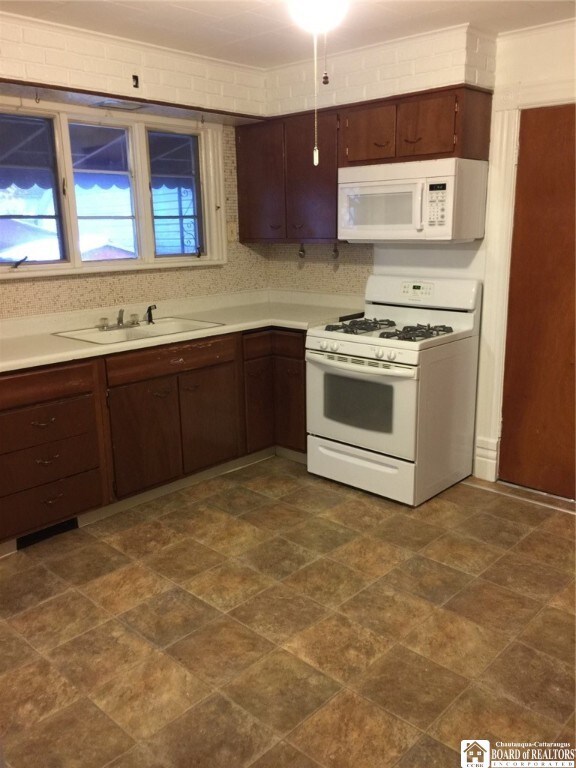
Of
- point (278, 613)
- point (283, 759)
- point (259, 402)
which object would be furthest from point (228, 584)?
point (259, 402)

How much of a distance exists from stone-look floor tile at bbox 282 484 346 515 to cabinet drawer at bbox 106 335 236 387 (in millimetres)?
859

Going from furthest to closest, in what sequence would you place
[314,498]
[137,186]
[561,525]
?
[137,186] → [314,498] → [561,525]

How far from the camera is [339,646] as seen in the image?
2.27m

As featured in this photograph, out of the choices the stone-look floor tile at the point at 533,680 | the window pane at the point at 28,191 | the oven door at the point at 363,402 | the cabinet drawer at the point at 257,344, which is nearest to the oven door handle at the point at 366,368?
the oven door at the point at 363,402

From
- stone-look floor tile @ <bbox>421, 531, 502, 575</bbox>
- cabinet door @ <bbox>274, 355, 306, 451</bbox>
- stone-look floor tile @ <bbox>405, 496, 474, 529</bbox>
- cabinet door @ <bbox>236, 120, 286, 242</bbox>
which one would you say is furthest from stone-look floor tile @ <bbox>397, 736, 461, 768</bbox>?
cabinet door @ <bbox>236, 120, 286, 242</bbox>

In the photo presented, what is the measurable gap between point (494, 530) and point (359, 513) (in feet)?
2.17

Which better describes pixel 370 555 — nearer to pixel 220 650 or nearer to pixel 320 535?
pixel 320 535

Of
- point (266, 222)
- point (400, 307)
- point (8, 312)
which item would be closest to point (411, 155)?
point (400, 307)

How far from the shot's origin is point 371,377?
10.8ft

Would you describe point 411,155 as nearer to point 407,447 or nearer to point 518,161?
point 518,161

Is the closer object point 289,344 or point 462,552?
point 462,552

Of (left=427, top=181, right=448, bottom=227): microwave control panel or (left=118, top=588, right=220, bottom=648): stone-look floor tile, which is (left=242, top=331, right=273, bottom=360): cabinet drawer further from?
(left=118, top=588, right=220, bottom=648): stone-look floor tile

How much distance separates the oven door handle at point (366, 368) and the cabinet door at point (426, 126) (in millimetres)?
1112

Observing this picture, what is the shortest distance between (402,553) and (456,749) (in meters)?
1.09
